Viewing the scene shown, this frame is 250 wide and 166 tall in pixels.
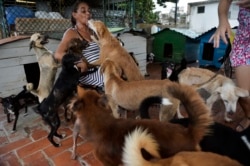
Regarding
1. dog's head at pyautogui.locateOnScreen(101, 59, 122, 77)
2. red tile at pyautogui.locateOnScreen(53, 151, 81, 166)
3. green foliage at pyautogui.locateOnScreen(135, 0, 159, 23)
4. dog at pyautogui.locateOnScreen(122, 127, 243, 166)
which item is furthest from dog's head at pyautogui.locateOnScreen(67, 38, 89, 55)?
green foliage at pyautogui.locateOnScreen(135, 0, 159, 23)

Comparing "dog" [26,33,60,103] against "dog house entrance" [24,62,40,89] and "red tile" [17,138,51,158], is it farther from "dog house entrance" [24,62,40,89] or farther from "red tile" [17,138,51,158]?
"dog house entrance" [24,62,40,89]

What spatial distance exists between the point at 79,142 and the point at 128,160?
1470mm

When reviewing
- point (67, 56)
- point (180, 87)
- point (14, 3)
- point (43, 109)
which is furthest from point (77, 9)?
point (14, 3)

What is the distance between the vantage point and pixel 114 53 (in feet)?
9.10

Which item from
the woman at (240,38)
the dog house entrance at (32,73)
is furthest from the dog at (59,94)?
the dog house entrance at (32,73)

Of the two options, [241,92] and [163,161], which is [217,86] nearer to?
[241,92]

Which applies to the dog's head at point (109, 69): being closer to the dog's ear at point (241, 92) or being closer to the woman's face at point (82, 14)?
the woman's face at point (82, 14)

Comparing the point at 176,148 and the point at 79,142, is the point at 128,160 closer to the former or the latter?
the point at 176,148

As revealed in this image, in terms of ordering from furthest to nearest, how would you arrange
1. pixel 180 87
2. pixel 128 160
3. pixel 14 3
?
1. pixel 14 3
2. pixel 180 87
3. pixel 128 160

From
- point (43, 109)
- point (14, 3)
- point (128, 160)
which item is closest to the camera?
point (128, 160)

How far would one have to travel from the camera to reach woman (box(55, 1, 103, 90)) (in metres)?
2.77

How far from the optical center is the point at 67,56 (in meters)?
2.28

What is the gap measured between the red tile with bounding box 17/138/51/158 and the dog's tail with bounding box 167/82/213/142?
1.69 m

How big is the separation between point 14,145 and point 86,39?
1.63 metres
